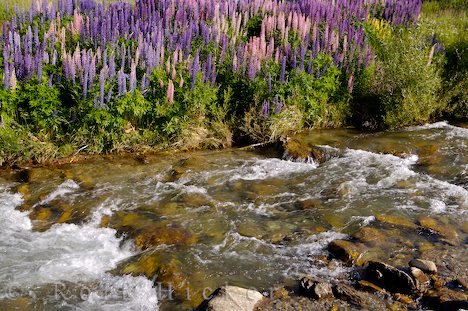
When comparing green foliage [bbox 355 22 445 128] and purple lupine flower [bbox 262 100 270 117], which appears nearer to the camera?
purple lupine flower [bbox 262 100 270 117]

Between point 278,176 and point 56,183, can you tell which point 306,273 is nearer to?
point 278,176

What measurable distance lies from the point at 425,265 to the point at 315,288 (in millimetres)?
1303

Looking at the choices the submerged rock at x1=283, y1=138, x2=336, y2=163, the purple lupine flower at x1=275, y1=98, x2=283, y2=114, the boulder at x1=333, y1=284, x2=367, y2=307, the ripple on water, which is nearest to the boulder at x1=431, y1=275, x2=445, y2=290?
the boulder at x1=333, y1=284, x2=367, y2=307

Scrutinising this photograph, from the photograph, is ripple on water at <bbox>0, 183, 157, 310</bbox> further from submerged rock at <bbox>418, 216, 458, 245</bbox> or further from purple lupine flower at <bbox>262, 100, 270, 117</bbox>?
purple lupine flower at <bbox>262, 100, 270, 117</bbox>

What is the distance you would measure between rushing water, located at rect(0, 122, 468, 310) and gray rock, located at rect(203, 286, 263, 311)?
336 mm

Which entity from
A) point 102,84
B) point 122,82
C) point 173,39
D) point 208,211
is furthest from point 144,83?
point 208,211

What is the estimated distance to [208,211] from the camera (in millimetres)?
7082

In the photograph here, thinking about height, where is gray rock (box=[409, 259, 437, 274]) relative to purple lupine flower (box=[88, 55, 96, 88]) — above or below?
below

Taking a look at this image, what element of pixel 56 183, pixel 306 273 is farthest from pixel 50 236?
pixel 306 273

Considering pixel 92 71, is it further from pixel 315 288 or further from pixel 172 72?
pixel 315 288

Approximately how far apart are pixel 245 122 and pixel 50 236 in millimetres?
4419

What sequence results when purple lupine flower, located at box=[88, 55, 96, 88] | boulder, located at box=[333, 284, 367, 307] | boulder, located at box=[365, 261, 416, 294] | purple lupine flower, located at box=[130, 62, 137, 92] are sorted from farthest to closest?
purple lupine flower, located at box=[130, 62, 137, 92] → purple lupine flower, located at box=[88, 55, 96, 88] → boulder, located at box=[365, 261, 416, 294] → boulder, located at box=[333, 284, 367, 307]

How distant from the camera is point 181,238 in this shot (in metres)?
6.34

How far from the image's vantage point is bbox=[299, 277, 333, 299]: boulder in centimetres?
508
